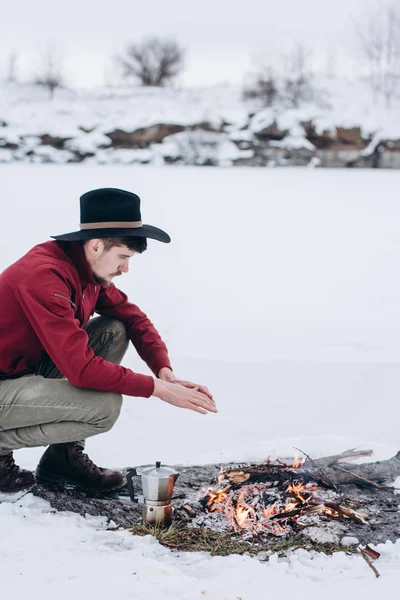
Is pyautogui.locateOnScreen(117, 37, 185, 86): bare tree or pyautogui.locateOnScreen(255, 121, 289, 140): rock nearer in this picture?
pyautogui.locateOnScreen(255, 121, 289, 140): rock

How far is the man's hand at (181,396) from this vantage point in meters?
2.64

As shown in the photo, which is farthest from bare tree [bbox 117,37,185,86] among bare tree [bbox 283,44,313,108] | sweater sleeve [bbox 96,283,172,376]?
sweater sleeve [bbox 96,283,172,376]

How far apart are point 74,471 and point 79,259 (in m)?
0.95

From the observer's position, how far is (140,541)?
8.13 feet

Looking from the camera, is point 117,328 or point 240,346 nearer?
point 117,328

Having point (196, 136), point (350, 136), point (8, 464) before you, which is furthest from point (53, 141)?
point (8, 464)

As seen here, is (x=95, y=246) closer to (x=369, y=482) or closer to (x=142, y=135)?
(x=369, y=482)

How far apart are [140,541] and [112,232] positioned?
1.18m

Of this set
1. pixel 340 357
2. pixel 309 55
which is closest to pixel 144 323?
pixel 340 357

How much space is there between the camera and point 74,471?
9.69 ft

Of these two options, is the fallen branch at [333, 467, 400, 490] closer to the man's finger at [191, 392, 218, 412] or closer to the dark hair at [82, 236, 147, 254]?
the man's finger at [191, 392, 218, 412]

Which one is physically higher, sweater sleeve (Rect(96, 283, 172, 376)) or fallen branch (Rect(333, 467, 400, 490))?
sweater sleeve (Rect(96, 283, 172, 376))

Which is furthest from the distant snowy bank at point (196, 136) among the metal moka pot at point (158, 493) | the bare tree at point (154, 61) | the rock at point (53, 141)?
the metal moka pot at point (158, 493)

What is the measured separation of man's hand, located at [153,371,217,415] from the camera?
2639mm
